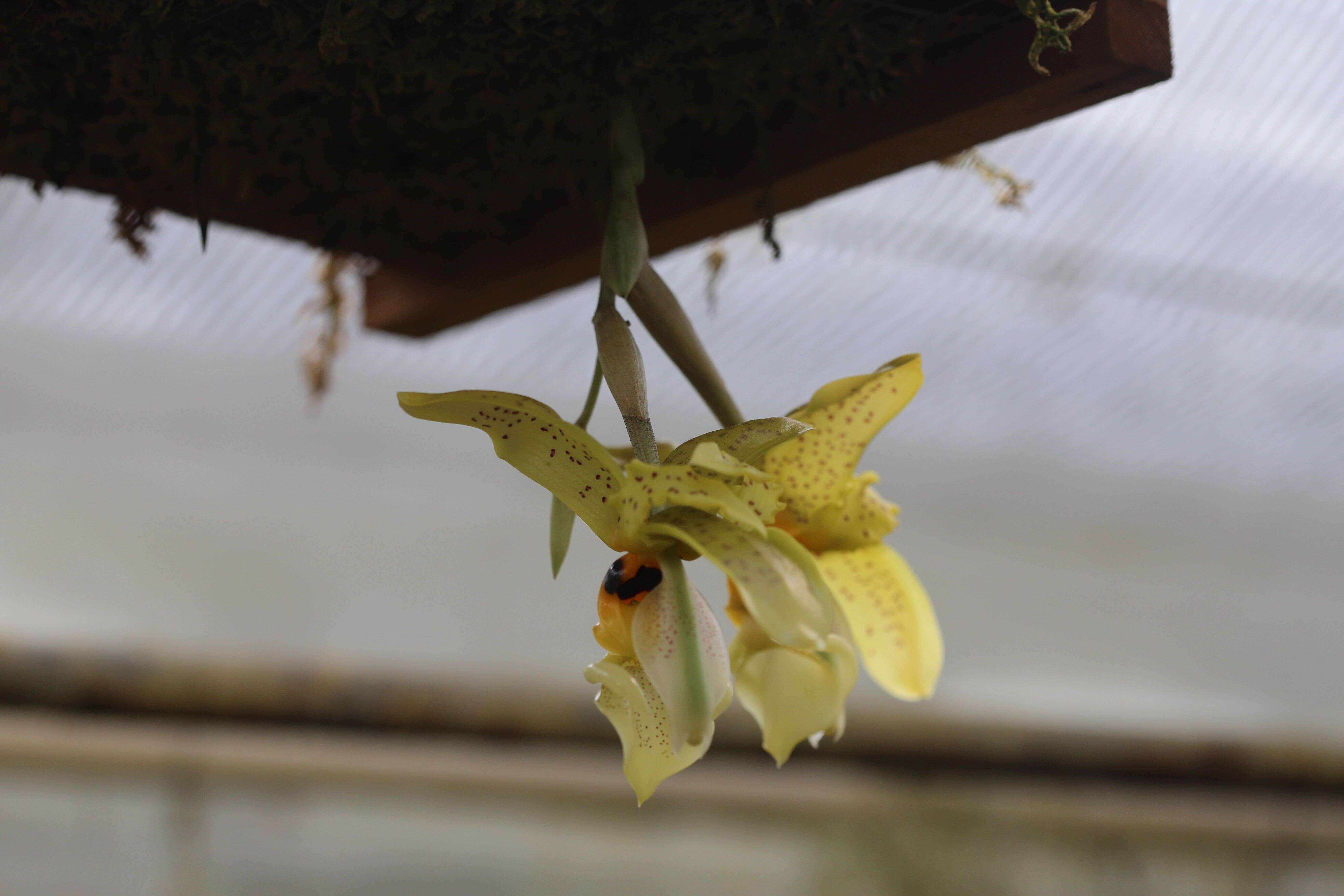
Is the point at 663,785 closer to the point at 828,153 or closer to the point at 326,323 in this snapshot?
the point at 326,323

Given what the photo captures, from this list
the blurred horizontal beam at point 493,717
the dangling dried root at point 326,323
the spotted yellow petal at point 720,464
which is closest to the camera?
the spotted yellow petal at point 720,464

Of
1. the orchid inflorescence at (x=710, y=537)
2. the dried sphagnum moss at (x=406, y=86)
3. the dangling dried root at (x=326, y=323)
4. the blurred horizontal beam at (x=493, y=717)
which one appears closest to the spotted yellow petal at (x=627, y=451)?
the orchid inflorescence at (x=710, y=537)

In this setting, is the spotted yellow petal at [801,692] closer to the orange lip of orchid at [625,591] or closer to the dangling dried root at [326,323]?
the orange lip of orchid at [625,591]

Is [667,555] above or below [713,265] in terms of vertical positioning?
below

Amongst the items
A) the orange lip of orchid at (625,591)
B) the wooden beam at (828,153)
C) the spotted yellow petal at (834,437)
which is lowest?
the orange lip of orchid at (625,591)

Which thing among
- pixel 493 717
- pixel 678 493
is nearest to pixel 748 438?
pixel 678 493
